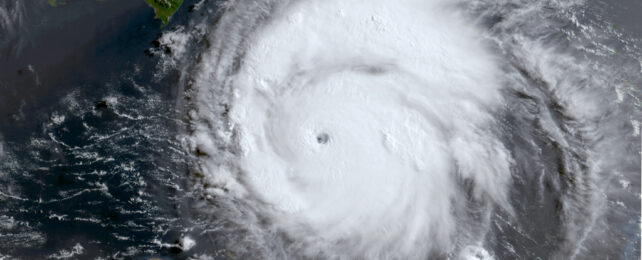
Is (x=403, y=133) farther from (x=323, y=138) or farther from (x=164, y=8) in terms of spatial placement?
(x=164, y=8)

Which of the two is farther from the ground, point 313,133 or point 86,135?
point 86,135

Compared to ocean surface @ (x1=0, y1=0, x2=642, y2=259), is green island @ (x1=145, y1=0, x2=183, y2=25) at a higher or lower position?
higher

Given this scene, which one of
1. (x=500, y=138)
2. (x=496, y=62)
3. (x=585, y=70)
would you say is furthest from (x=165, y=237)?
(x=585, y=70)

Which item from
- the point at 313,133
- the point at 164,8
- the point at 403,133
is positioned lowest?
the point at 403,133

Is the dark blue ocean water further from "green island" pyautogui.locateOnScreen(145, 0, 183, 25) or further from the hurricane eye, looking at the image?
the hurricane eye

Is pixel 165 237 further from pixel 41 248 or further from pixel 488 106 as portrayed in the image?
pixel 488 106

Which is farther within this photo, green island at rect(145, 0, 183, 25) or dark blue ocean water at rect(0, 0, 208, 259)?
green island at rect(145, 0, 183, 25)

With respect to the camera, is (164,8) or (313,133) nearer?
(313,133)

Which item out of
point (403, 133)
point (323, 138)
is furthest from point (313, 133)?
point (403, 133)

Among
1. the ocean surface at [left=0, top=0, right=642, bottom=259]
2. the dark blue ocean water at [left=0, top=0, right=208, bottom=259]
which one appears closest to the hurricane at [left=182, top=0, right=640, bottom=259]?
the ocean surface at [left=0, top=0, right=642, bottom=259]
